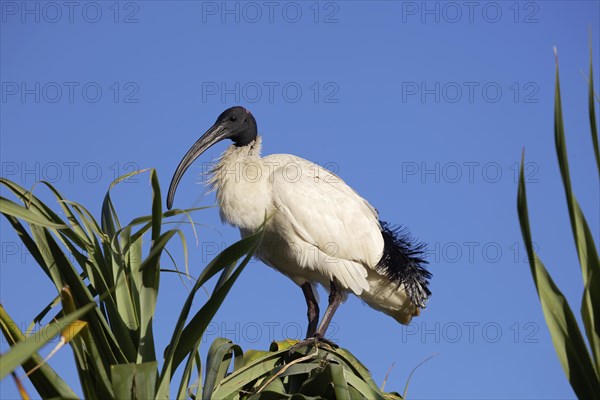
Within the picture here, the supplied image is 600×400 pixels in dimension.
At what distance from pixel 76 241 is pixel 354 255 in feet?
12.3

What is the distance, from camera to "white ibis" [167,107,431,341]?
6270 mm

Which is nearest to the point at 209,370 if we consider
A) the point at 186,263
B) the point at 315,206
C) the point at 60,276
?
the point at 186,263

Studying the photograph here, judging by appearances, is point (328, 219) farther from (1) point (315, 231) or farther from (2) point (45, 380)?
(2) point (45, 380)

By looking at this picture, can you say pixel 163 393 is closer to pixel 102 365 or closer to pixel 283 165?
pixel 102 365

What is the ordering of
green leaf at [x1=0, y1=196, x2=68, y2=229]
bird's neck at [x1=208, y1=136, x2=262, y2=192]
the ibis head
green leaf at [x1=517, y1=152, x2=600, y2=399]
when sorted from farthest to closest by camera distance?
the ibis head
bird's neck at [x1=208, y1=136, x2=262, y2=192]
green leaf at [x1=0, y1=196, x2=68, y2=229]
green leaf at [x1=517, y1=152, x2=600, y2=399]

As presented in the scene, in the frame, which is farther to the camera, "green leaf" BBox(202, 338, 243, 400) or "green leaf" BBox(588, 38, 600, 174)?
"green leaf" BBox(202, 338, 243, 400)

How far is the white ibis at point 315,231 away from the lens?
6.27m

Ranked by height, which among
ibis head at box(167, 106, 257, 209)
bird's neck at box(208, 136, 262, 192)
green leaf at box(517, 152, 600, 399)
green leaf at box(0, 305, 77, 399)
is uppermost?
ibis head at box(167, 106, 257, 209)

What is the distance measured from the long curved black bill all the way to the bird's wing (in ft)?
1.64

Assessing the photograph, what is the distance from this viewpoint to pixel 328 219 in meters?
6.38

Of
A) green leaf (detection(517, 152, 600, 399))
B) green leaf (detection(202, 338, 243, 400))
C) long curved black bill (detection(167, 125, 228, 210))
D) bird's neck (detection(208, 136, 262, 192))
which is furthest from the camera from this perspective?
bird's neck (detection(208, 136, 262, 192))

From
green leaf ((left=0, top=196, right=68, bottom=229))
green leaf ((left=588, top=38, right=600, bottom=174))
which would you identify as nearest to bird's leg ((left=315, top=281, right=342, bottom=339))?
green leaf ((left=0, top=196, right=68, bottom=229))

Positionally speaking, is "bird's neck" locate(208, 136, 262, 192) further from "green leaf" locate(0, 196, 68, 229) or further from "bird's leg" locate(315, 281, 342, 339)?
"green leaf" locate(0, 196, 68, 229)

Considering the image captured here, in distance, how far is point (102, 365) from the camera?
2623mm
